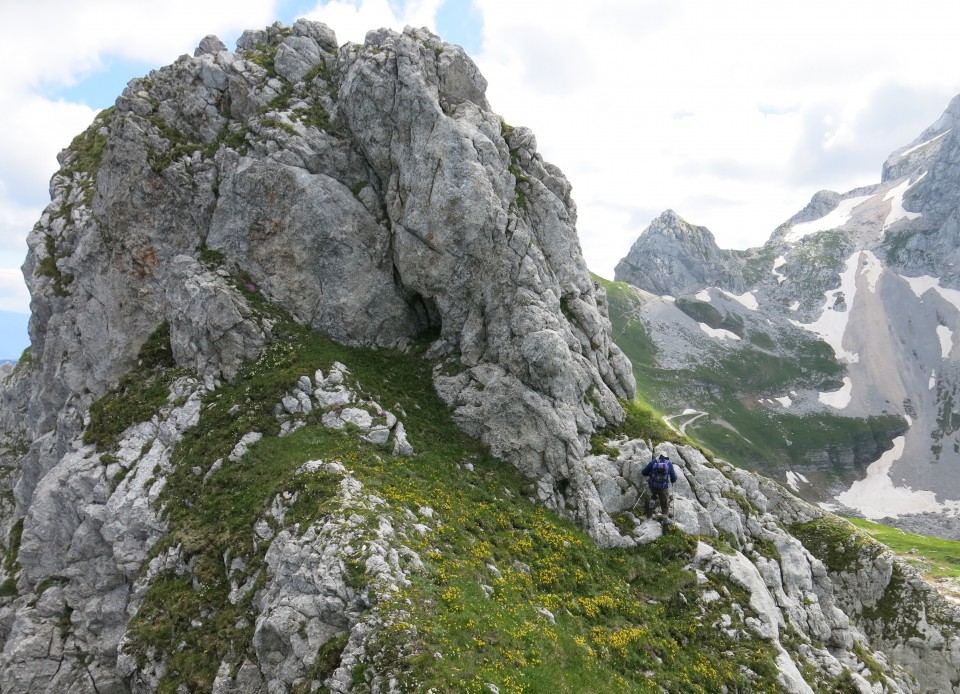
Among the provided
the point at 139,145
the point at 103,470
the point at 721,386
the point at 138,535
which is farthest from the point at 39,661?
the point at 721,386

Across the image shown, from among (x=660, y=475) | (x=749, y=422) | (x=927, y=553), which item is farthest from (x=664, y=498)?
(x=749, y=422)

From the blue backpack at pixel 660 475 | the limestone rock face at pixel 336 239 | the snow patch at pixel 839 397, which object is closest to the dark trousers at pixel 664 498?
the blue backpack at pixel 660 475

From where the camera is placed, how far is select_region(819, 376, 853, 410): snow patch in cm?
19059

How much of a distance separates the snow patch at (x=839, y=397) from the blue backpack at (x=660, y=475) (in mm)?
204939

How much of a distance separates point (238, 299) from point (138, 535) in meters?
15.7

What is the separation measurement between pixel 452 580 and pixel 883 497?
190660 mm

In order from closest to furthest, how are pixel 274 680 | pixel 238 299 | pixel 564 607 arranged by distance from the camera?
pixel 274 680
pixel 564 607
pixel 238 299

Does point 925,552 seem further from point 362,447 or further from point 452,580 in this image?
point 362,447

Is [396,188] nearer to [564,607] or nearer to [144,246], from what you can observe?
[144,246]

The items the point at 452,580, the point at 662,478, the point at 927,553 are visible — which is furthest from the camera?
the point at 927,553

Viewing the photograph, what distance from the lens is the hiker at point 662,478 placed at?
28359 mm

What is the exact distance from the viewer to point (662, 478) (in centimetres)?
A: 2844

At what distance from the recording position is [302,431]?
1084 inches

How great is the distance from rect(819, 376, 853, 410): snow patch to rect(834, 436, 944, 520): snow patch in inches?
1047
